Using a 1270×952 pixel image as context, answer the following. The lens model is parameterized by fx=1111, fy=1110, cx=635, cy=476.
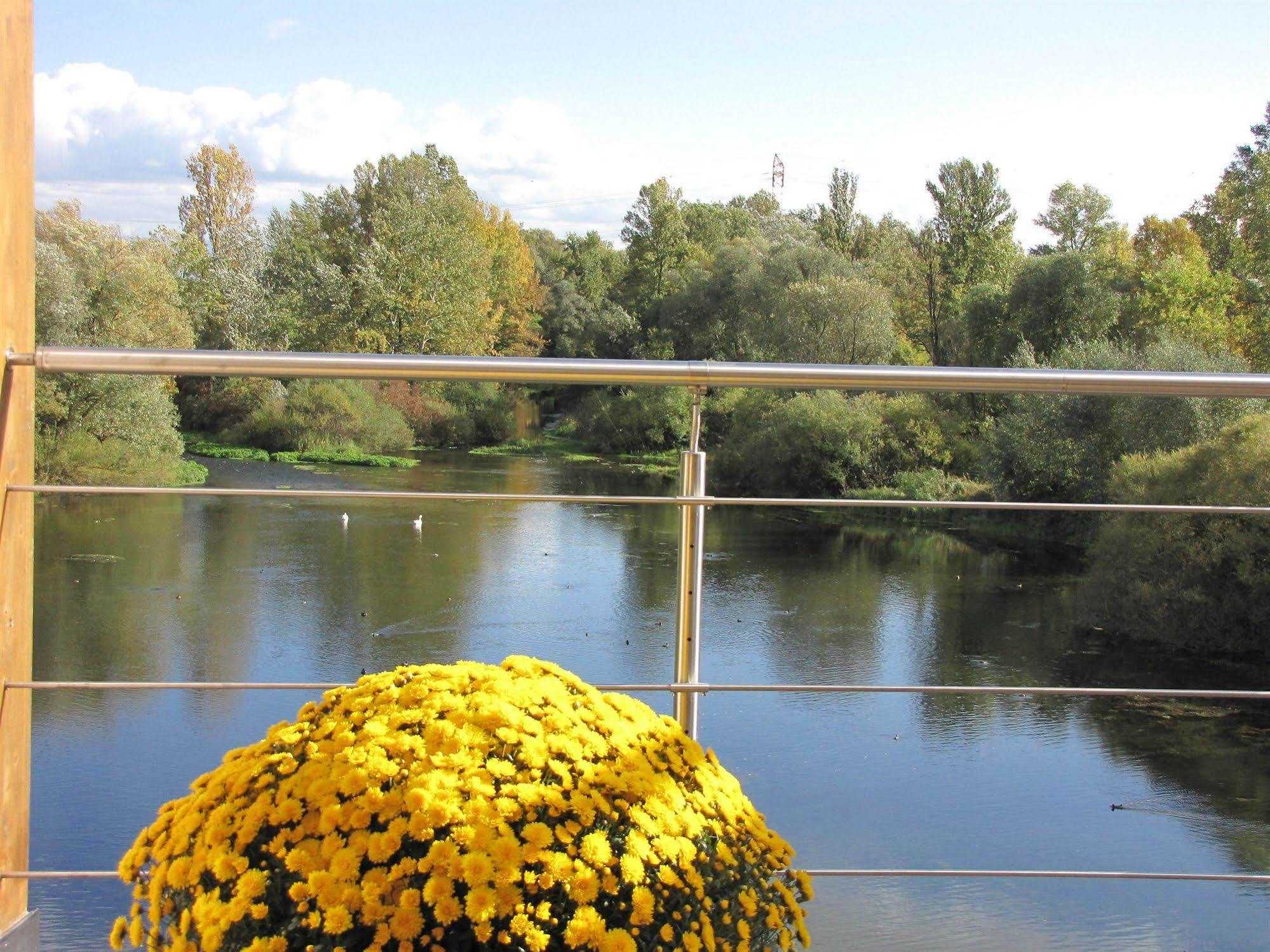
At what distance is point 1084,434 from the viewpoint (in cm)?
1507

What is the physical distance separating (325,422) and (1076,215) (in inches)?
832

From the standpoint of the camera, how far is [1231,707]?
11234mm

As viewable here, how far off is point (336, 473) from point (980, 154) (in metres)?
19.2

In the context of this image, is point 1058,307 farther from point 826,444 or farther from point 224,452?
point 224,452

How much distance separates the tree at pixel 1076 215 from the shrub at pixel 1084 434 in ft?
45.4

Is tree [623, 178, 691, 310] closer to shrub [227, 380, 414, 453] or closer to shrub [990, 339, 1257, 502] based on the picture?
shrub [227, 380, 414, 453]

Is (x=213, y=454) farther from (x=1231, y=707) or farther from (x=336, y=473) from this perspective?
(x=1231, y=707)

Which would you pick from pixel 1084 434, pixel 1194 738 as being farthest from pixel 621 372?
pixel 1084 434

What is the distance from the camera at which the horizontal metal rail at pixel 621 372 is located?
4.22 ft

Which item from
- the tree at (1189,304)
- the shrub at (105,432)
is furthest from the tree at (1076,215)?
the shrub at (105,432)

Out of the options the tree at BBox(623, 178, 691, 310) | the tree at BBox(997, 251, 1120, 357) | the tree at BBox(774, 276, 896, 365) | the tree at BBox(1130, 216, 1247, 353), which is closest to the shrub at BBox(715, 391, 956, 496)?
the tree at BBox(774, 276, 896, 365)

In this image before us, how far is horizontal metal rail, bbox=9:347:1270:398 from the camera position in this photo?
1285 millimetres

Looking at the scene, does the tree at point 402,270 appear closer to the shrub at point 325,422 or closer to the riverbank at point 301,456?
the shrub at point 325,422

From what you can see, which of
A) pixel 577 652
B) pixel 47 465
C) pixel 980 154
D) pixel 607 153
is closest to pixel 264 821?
pixel 577 652
